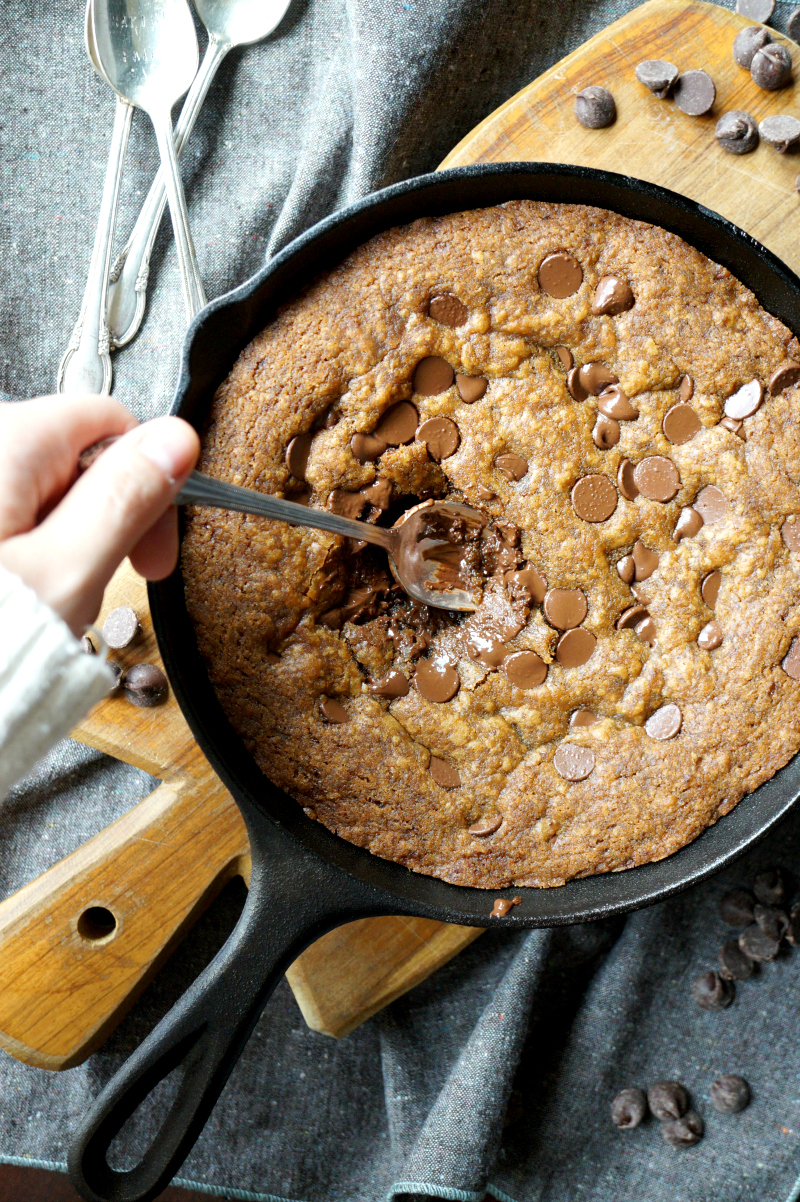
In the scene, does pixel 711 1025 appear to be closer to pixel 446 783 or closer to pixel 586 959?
pixel 586 959

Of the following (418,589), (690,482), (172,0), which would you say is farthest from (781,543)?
(172,0)

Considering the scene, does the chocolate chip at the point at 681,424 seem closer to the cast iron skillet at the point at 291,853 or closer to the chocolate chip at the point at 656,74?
the cast iron skillet at the point at 291,853

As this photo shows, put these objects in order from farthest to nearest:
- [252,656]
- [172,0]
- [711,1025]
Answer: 1. [711,1025]
2. [172,0]
3. [252,656]

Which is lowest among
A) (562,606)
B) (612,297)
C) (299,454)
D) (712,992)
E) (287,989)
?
(712,992)

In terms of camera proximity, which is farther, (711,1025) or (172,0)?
(711,1025)

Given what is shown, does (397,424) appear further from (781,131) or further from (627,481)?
(781,131)

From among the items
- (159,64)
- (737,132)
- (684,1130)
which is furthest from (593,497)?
(684,1130)

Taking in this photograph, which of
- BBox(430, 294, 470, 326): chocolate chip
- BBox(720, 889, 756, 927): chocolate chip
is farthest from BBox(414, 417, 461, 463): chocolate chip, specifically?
BBox(720, 889, 756, 927): chocolate chip
